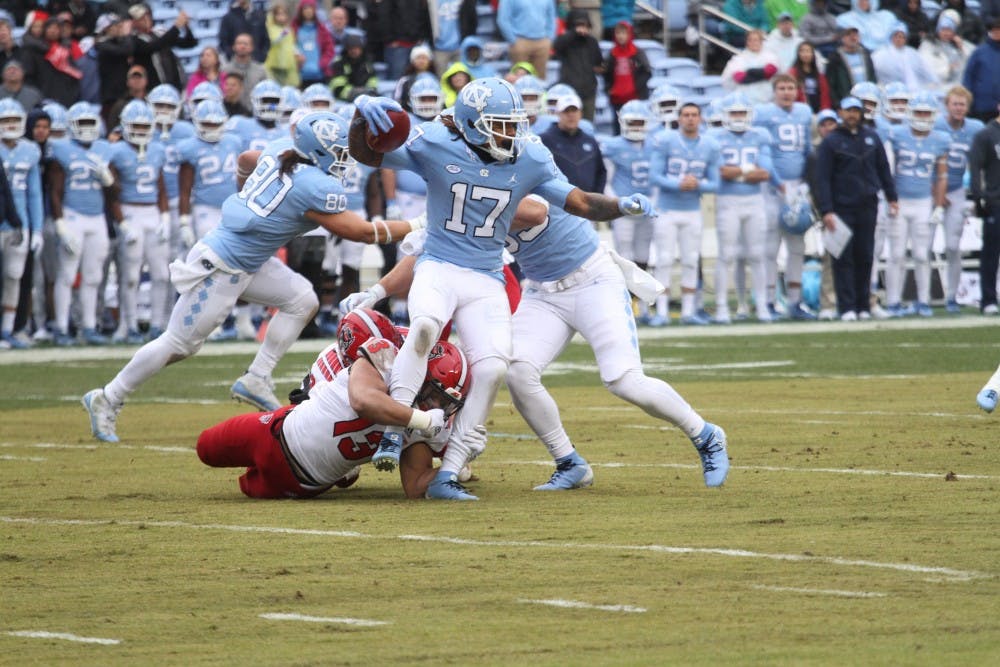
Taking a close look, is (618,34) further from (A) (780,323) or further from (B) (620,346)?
(B) (620,346)

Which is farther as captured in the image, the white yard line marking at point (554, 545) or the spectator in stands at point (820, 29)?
the spectator in stands at point (820, 29)

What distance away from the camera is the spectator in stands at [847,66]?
22078mm

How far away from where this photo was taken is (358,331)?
7.76 metres

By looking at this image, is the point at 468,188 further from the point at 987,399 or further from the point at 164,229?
the point at 164,229

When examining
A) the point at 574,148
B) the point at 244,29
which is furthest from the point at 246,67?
the point at 574,148

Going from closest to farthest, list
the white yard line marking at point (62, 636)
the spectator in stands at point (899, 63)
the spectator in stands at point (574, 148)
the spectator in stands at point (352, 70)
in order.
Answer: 1. the white yard line marking at point (62, 636)
2. the spectator in stands at point (574, 148)
3. the spectator in stands at point (352, 70)
4. the spectator in stands at point (899, 63)

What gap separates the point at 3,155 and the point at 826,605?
43.9 ft

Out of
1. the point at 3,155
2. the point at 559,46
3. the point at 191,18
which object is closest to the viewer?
the point at 3,155

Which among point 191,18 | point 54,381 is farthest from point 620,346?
point 191,18

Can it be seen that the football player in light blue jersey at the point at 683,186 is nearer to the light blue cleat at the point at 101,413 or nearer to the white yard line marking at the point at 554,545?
the light blue cleat at the point at 101,413

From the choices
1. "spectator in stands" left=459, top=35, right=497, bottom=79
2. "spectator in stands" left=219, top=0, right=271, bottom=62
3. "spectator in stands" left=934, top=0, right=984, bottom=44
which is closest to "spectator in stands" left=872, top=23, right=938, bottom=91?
"spectator in stands" left=934, top=0, right=984, bottom=44

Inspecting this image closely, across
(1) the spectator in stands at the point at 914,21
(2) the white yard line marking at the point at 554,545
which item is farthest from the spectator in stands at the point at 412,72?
(2) the white yard line marking at the point at 554,545

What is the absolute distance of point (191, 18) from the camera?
23422 mm

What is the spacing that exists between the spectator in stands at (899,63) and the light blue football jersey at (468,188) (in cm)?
1607
